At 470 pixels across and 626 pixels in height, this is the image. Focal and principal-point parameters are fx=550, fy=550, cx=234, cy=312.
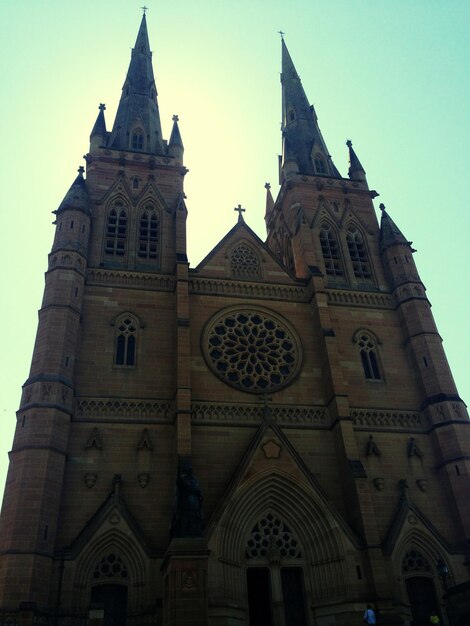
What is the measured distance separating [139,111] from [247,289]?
15.5m

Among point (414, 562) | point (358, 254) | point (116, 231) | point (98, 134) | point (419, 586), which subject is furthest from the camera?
point (98, 134)

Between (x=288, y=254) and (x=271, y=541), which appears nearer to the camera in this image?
(x=271, y=541)

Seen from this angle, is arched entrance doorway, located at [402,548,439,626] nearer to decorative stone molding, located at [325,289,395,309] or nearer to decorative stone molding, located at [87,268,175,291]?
decorative stone molding, located at [325,289,395,309]

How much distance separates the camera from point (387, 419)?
21.8 meters

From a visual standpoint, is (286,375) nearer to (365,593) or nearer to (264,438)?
(264,438)

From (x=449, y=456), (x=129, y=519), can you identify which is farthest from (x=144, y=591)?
(x=449, y=456)

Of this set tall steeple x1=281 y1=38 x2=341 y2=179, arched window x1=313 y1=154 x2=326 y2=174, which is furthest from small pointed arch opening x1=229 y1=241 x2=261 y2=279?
arched window x1=313 y1=154 x2=326 y2=174

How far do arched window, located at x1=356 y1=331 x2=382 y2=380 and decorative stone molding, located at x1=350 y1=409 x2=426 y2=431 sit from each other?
5.93 feet

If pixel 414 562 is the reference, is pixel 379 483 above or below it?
above

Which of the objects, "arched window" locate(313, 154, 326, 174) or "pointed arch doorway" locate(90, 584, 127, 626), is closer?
"pointed arch doorway" locate(90, 584, 127, 626)

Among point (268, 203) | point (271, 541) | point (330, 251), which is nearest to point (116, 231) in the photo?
point (330, 251)

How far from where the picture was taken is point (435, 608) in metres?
18.2

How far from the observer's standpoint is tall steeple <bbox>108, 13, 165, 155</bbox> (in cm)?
3150

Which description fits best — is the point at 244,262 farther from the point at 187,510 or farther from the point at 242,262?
the point at 187,510
